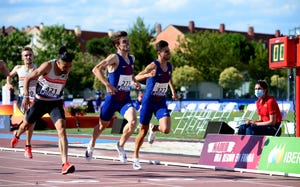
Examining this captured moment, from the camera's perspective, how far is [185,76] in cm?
8981

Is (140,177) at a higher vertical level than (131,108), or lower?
lower

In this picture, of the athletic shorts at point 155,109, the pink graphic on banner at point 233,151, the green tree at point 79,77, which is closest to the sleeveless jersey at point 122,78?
the athletic shorts at point 155,109

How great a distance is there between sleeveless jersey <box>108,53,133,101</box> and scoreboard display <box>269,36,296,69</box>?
6.12 m

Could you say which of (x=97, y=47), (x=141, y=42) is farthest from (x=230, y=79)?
(x=97, y=47)

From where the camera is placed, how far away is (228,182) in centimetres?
1223

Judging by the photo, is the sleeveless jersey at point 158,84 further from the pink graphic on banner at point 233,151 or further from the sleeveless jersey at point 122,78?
the pink graphic on banner at point 233,151

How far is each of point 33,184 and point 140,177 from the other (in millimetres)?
2102

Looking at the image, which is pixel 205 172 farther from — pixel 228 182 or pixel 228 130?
pixel 228 130

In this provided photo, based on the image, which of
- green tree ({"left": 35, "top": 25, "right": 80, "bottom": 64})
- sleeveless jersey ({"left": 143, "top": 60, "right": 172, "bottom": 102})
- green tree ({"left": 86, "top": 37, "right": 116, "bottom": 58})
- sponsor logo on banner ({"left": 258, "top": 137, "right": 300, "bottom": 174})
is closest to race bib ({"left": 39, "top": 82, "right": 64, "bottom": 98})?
sleeveless jersey ({"left": 143, "top": 60, "right": 172, "bottom": 102})

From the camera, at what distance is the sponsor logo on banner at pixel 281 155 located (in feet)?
44.3

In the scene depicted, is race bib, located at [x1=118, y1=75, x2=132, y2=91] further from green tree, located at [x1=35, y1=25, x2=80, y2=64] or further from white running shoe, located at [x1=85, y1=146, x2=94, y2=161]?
green tree, located at [x1=35, y1=25, x2=80, y2=64]

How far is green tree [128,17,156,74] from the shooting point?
93500mm

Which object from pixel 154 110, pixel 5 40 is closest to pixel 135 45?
pixel 5 40

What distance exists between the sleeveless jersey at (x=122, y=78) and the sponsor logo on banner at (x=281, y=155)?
2682mm
